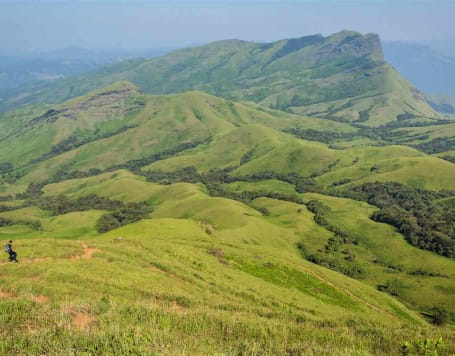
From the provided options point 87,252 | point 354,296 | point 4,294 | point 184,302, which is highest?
point 4,294

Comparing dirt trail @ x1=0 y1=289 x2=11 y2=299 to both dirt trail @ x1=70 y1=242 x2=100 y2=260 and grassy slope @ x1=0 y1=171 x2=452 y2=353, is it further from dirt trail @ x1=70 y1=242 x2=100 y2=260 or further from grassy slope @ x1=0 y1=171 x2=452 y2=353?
dirt trail @ x1=70 y1=242 x2=100 y2=260

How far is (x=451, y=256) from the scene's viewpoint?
513ft

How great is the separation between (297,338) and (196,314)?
812 cm

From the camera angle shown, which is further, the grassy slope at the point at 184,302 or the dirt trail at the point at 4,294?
the dirt trail at the point at 4,294

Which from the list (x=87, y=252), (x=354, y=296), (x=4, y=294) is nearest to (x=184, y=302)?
(x=4, y=294)

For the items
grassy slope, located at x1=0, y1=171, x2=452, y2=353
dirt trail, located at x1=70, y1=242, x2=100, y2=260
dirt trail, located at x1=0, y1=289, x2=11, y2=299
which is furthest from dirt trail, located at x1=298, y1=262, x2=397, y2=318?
dirt trail, located at x1=0, y1=289, x2=11, y2=299

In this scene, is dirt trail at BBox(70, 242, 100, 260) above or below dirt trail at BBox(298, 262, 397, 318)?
above

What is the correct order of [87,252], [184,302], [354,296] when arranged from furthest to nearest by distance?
[354,296], [87,252], [184,302]

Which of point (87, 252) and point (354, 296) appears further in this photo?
point (354, 296)

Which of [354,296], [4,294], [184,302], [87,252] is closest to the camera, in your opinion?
[4,294]

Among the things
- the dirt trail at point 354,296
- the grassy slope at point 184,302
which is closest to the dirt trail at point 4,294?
the grassy slope at point 184,302

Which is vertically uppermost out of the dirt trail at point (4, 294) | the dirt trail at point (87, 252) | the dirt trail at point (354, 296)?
the dirt trail at point (4, 294)

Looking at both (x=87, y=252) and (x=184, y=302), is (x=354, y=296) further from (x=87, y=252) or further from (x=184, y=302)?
(x=87, y=252)

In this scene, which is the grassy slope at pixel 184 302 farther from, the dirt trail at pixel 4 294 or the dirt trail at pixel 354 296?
the dirt trail at pixel 354 296
